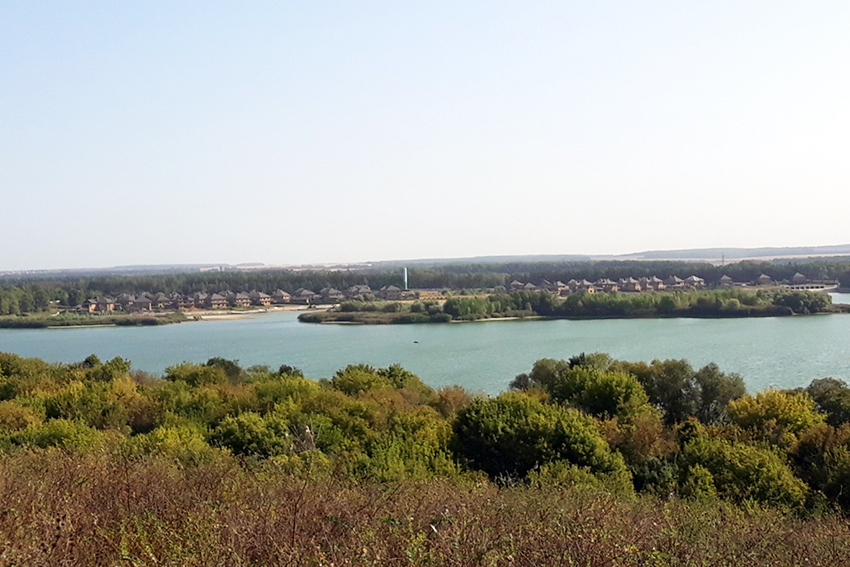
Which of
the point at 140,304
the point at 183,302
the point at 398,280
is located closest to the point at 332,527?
the point at 140,304

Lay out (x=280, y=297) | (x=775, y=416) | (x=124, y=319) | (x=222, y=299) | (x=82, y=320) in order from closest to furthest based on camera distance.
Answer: (x=775, y=416) < (x=82, y=320) < (x=124, y=319) < (x=222, y=299) < (x=280, y=297)

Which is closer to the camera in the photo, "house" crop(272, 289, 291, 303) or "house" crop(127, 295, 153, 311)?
"house" crop(127, 295, 153, 311)

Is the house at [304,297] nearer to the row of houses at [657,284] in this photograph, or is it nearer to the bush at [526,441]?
the row of houses at [657,284]

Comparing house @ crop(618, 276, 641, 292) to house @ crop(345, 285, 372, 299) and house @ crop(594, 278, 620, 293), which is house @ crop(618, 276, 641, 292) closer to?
house @ crop(594, 278, 620, 293)

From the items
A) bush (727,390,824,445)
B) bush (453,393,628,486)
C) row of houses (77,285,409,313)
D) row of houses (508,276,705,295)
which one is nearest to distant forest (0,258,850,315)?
row of houses (508,276,705,295)

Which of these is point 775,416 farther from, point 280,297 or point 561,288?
point 280,297
